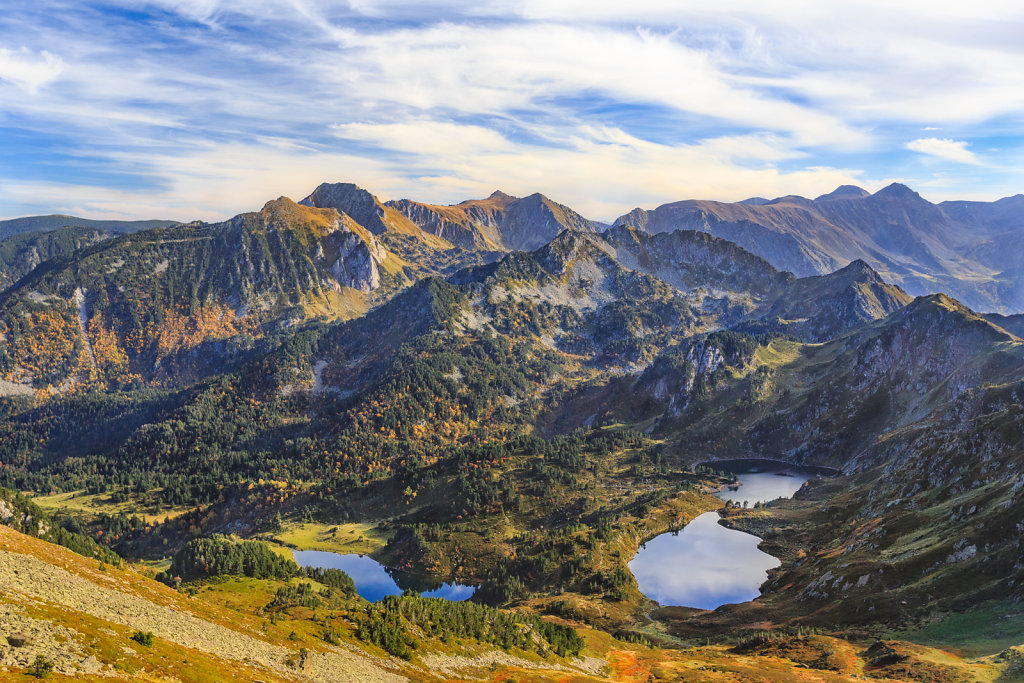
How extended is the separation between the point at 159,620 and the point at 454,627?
52028 mm

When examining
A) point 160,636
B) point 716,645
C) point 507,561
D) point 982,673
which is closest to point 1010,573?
point 982,673

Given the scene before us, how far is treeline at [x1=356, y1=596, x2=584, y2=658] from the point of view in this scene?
89250 millimetres

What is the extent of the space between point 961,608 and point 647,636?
63288 millimetres

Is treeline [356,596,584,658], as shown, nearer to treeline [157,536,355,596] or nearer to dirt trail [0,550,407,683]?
dirt trail [0,550,407,683]

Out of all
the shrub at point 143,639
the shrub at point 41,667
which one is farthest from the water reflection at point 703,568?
the shrub at point 41,667

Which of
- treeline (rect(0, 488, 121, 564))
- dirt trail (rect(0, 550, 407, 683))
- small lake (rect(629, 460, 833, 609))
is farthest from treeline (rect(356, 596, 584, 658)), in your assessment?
treeline (rect(0, 488, 121, 564))

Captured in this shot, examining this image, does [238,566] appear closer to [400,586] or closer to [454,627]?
[400,586]

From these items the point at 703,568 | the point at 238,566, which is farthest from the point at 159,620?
the point at 703,568

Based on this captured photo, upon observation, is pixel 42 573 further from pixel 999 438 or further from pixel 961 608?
pixel 999 438

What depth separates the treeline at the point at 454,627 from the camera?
293 ft

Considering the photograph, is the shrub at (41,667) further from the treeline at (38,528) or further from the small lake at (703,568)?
the small lake at (703,568)

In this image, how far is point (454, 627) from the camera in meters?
104

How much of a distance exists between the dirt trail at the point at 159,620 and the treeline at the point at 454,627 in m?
13.2

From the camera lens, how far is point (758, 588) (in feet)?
504
